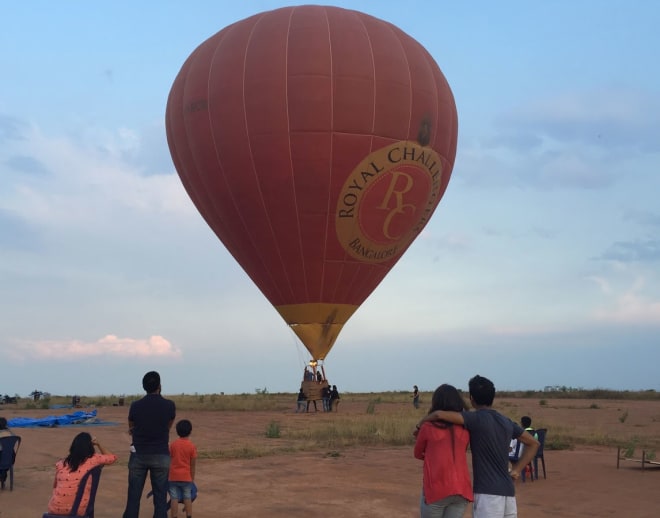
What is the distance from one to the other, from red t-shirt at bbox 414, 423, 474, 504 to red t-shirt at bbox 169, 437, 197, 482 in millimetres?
3610

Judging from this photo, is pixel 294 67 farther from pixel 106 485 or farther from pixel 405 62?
pixel 106 485

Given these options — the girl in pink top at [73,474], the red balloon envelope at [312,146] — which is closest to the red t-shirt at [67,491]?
the girl in pink top at [73,474]

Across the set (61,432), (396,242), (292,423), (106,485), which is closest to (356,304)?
(396,242)

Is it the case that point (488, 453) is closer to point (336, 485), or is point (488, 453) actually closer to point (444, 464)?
point (444, 464)

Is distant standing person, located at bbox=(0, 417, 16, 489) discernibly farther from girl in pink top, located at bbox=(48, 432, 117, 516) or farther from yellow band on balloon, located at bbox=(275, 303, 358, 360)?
yellow band on balloon, located at bbox=(275, 303, 358, 360)

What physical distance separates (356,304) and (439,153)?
603 cm

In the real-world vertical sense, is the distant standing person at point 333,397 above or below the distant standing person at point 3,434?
above

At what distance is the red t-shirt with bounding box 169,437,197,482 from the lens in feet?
27.7

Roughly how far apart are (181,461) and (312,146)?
54.6 feet

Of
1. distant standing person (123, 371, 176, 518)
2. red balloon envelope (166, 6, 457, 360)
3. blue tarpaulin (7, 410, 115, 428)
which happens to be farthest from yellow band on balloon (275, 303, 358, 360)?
distant standing person (123, 371, 176, 518)

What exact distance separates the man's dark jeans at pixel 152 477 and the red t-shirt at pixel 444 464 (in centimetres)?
312

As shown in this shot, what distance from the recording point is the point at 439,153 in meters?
26.3

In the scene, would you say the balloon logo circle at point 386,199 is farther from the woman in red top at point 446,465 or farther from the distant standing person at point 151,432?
the woman in red top at point 446,465

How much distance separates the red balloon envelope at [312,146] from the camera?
24188 mm
